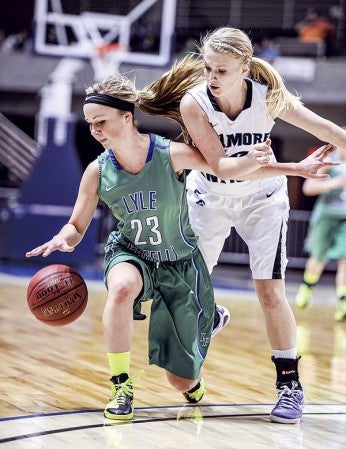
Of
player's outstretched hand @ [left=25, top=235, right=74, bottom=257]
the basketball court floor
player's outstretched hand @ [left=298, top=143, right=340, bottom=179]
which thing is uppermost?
player's outstretched hand @ [left=298, top=143, right=340, bottom=179]

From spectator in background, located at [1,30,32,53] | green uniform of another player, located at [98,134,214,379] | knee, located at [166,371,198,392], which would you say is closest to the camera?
green uniform of another player, located at [98,134,214,379]

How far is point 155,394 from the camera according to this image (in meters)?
4.37

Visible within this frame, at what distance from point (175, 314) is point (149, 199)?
52cm

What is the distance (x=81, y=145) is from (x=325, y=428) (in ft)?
48.0

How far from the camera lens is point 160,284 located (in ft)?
12.9

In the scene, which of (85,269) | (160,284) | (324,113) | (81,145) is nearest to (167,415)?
(160,284)

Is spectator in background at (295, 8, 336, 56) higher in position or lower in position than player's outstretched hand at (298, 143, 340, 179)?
higher

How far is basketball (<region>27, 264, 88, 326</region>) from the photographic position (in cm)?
386

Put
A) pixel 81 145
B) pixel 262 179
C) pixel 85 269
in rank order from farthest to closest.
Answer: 1. pixel 81 145
2. pixel 85 269
3. pixel 262 179

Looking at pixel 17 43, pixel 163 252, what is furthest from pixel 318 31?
pixel 163 252

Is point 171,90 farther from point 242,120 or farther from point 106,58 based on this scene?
point 106,58

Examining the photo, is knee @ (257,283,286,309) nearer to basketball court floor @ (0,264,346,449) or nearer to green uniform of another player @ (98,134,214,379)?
green uniform of another player @ (98,134,214,379)

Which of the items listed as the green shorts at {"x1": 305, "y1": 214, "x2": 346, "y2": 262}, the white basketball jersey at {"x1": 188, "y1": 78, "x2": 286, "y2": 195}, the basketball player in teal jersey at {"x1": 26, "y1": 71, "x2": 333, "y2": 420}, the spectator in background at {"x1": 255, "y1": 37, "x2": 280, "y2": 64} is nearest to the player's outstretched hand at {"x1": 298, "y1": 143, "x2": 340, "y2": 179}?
the basketball player in teal jersey at {"x1": 26, "y1": 71, "x2": 333, "y2": 420}

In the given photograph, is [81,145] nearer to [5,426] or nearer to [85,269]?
[85,269]
